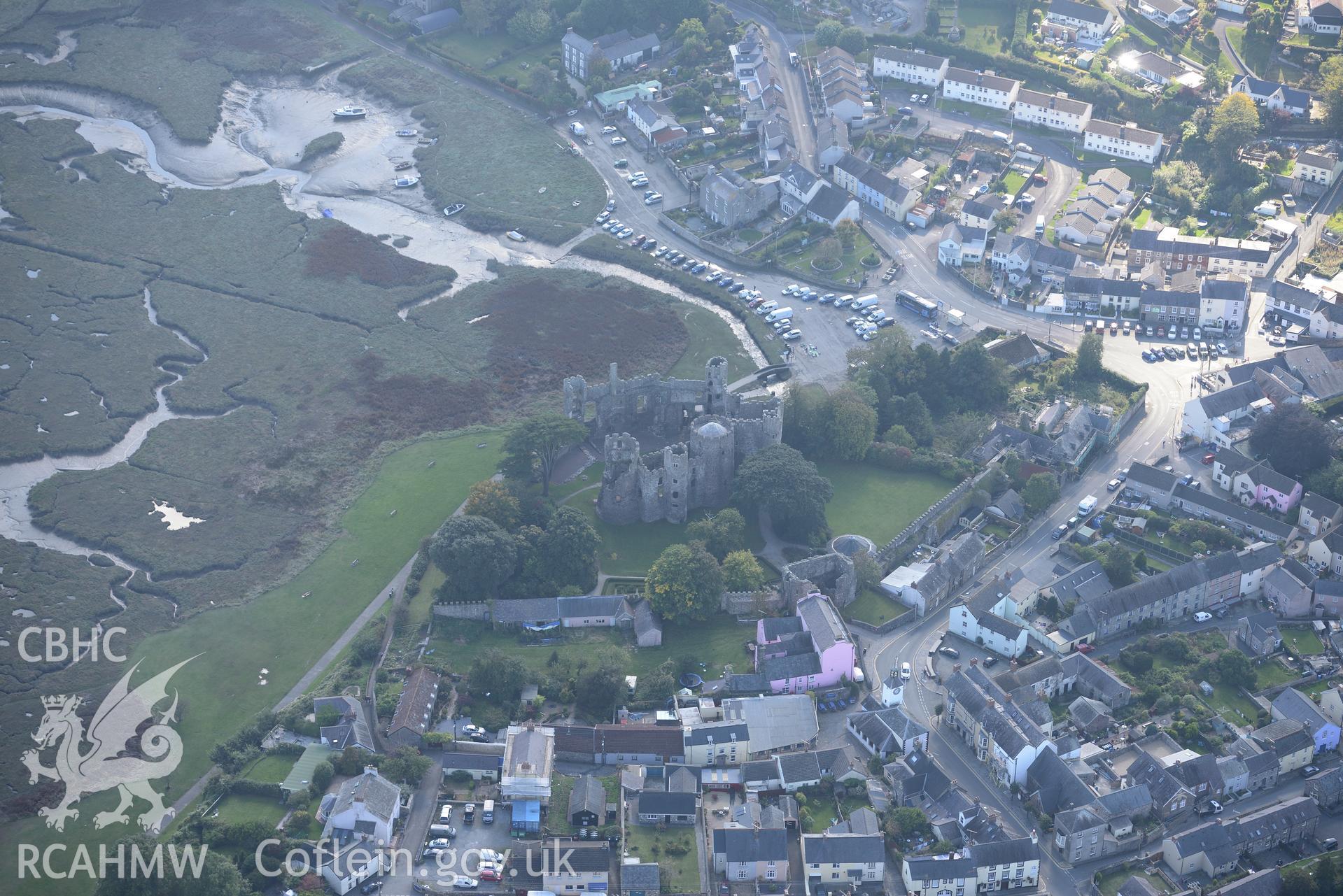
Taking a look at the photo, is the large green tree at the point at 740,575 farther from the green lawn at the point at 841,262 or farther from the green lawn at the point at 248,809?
the green lawn at the point at 841,262

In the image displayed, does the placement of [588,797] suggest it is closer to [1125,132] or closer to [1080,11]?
[1125,132]

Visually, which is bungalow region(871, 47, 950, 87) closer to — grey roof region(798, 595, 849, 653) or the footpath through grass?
the footpath through grass

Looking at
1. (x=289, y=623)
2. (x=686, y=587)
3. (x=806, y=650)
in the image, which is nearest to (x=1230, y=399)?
(x=806, y=650)

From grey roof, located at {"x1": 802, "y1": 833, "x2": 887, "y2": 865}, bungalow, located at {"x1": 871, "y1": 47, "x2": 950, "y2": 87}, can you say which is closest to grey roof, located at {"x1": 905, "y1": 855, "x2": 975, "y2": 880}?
grey roof, located at {"x1": 802, "y1": 833, "x2": 887, "y2": 865}

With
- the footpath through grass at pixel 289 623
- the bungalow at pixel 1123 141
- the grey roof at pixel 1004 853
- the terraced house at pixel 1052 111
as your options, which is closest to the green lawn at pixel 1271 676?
the grey roof at pixel 1004 853

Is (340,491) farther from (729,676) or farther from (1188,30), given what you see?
(1188,30)

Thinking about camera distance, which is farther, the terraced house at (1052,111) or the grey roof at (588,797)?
the terraced house at (1052,111)
